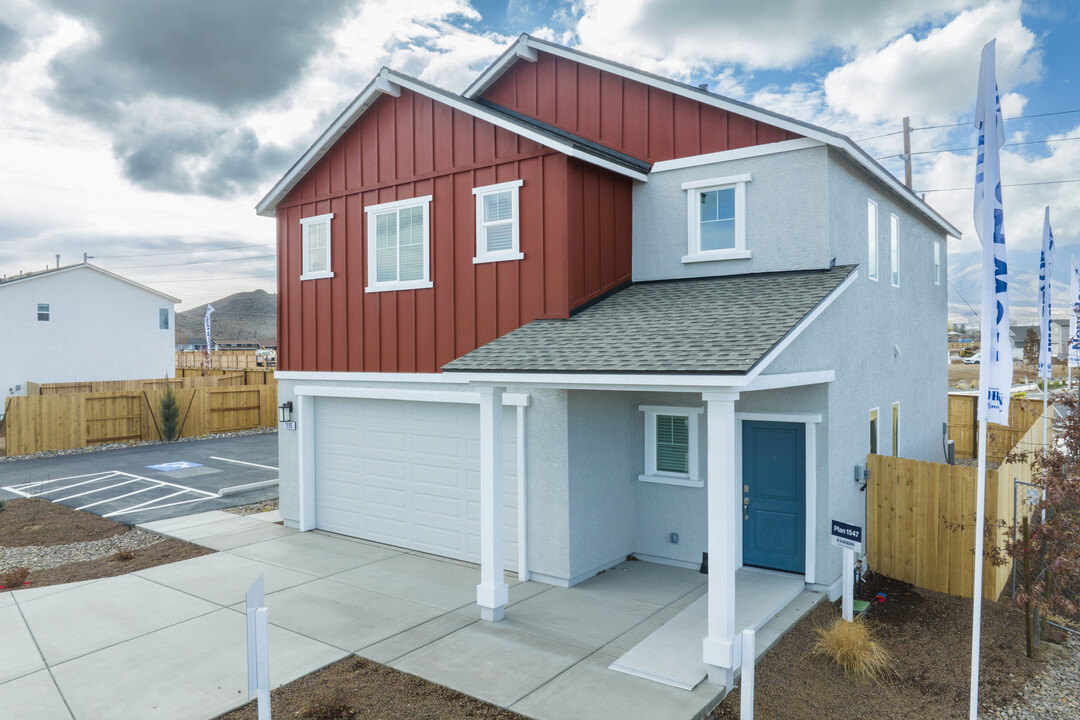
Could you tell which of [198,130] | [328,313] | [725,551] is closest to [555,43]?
[328,313]

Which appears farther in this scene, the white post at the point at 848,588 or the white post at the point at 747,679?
the white post at the point at 848,588

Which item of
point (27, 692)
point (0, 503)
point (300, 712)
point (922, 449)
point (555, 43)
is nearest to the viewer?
point (300, 712)

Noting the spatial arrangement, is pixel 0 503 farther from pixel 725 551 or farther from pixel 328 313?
pixel 725 551

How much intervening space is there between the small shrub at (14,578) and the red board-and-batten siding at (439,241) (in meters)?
5.01

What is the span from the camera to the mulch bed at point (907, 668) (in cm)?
598

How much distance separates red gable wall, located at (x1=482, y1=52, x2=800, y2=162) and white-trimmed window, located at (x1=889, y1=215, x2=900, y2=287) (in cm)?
378

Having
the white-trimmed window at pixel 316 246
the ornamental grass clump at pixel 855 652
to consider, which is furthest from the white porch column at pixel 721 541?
the white-trimmed window at pixel 316 246

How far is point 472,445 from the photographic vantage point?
10148mm

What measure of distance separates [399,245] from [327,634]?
6.08 metres

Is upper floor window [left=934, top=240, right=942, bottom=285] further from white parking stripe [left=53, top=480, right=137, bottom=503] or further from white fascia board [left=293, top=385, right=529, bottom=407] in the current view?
white parking stripe [left=53, top=480, right=137, bottom=503]

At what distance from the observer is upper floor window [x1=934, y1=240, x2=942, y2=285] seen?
592 inches

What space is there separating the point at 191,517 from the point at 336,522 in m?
3.56

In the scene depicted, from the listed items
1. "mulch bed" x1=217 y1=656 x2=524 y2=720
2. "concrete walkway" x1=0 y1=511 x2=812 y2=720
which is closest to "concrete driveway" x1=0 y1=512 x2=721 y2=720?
"concrete walkway" x1=0 y1=511 x2=812 y2=720

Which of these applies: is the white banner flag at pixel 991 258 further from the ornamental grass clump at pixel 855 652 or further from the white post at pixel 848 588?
the ornamental grass clump at pixel 855 652
